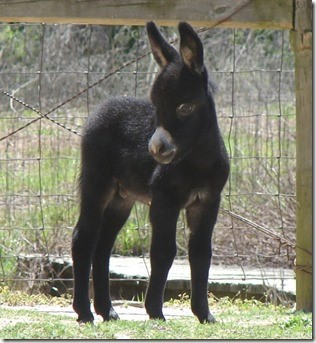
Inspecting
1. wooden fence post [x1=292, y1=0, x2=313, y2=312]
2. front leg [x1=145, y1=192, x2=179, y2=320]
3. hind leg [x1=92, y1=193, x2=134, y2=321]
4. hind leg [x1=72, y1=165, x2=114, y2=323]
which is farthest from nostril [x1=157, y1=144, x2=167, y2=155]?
wooden fence post [x1=292, y1=0, x2=313, y2=312]

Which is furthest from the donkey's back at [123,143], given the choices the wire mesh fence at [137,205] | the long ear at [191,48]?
the wire mesh fence at [137,205]

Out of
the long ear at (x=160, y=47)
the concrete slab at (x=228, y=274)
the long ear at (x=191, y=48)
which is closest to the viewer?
the long ear at (x=191, y=48)

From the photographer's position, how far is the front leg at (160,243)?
613 centimetres

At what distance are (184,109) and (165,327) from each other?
140 cm

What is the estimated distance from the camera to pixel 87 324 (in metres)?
6.18

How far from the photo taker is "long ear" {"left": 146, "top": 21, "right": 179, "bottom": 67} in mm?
6117

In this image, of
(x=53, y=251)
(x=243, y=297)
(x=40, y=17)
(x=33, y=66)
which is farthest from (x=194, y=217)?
(x=33, y=66)

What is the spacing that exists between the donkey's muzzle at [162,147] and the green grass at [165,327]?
1.07 metres

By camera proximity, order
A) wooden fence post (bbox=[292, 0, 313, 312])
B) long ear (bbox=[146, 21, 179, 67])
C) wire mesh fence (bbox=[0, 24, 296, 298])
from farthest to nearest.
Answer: wire mesh fence (bbox=[0, 24, 296, 298])
wooden fence post (bbox=[292, 0, 313, 312])
long ear (bbox=[146, 21, 179, 67])

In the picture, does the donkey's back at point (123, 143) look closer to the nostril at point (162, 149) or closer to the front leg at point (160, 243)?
the front leg at point (160, 243)

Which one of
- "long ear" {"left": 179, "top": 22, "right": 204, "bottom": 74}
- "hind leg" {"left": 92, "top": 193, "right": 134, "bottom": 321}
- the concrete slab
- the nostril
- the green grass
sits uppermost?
"long ear" {"left": 179, "top": 22, "right": 204, "bottom": 74}

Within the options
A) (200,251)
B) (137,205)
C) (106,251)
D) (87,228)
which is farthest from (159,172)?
(137,205)

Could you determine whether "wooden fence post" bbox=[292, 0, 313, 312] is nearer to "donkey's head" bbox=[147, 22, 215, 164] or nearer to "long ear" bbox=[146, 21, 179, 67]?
"donkey's head" bbox=[147, 22, 215, 164]

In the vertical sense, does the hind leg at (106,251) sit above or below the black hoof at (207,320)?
above
